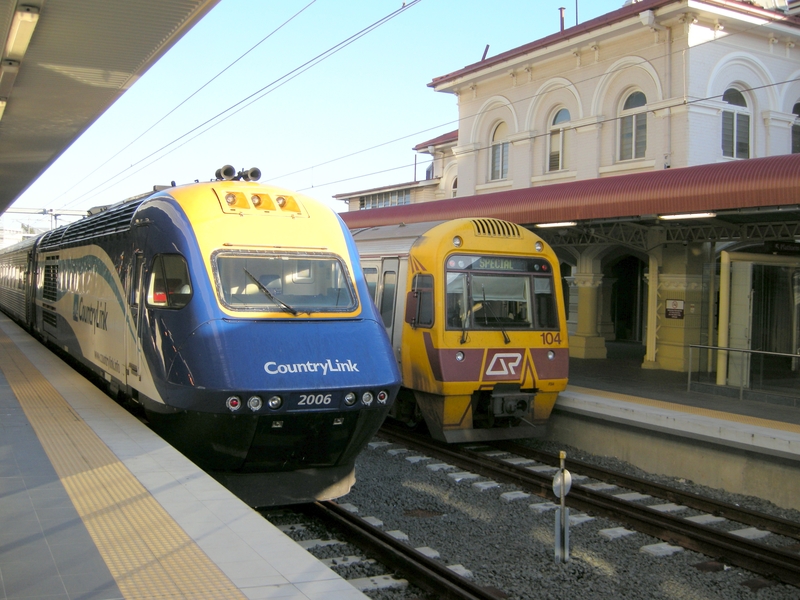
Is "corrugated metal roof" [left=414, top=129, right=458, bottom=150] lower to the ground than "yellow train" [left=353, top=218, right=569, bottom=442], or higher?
higher

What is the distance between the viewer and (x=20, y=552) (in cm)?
465

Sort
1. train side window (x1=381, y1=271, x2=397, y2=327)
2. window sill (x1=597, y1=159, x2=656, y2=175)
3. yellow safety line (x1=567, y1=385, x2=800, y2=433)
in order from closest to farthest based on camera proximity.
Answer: yellow safety line (x1=567, y1=385, x2=800, y2=433) → train side window (x1=381, y1=271, x2=397, y2=327) → window sill (x1=597, y1=159, x2=656, y2=175)

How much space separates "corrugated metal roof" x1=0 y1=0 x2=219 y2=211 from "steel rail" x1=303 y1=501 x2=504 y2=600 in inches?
224

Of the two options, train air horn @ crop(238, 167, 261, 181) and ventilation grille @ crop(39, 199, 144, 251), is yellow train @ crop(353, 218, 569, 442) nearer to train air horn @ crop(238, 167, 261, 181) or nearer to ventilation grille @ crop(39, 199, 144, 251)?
train air horn @ crop(238, 167, 261, 181)

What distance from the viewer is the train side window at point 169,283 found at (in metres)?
7.44

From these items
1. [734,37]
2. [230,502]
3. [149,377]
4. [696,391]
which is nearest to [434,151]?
[734,37]

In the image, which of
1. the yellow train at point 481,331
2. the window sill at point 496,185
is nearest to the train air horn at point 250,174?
the yellow train at point 481,331

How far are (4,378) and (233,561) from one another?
8.65 metres

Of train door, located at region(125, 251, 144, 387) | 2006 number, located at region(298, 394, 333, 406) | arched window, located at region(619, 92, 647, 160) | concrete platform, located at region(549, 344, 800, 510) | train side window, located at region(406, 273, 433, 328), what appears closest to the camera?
2006 number, located at region(298, 394, 333, 406)

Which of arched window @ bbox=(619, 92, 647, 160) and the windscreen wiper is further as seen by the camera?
arched window @ bbox=(619, 92, 647, 160)

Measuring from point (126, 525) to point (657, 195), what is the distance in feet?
32.7

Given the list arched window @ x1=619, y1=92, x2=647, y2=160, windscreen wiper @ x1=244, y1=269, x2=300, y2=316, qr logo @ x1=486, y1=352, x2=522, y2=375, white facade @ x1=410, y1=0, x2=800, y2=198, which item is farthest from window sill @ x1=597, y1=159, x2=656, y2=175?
windscreen wiper @ x1=244, y1=269, x2=300, y2=316

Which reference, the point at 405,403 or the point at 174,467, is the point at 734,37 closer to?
the point at 405,403

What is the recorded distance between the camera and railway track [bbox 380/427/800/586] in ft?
22.0
